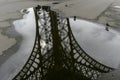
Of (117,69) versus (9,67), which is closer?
(117,69)

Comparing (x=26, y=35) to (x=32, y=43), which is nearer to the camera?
(x=32, y=43)

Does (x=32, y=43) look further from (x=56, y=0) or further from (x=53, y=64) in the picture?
(x=56, y=0)

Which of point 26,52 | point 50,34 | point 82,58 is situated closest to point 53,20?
point 50,34

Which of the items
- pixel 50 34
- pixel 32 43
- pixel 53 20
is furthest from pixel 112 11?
pixel 32 43

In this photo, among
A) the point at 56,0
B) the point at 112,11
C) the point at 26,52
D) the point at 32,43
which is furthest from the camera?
the point at 56,0

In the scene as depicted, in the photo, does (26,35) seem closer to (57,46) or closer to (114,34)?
(57,46)

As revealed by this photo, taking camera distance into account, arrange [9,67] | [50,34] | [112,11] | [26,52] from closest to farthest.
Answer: [9,67] < [26,52] < [50,34] < [112,11]
